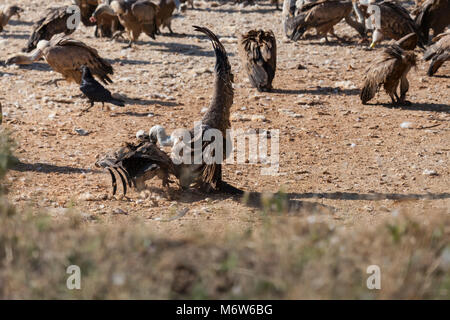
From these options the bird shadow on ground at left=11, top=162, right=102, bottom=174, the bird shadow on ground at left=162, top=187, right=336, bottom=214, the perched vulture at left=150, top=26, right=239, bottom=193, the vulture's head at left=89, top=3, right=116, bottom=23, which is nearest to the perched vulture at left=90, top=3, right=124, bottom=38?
the vulture's head at left=89, top=3, right=116, bottom=23

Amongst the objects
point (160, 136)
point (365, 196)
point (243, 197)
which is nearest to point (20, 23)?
point (160, 136)

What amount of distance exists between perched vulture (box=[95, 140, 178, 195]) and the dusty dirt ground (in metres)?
0.23

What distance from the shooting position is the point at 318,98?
33.1 feet

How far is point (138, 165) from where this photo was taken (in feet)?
20.6

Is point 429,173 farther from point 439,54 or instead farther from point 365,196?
point 439,54

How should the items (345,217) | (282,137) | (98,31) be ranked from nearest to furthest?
1. (345,217)
2. (282,137)
3. (98,31)

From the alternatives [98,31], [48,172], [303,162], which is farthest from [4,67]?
[303,162]

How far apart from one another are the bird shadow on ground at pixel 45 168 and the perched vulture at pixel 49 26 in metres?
6.25

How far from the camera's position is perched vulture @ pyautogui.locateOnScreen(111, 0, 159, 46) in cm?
1327

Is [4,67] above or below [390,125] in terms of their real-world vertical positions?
above

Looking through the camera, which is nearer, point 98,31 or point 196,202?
point 196,202
